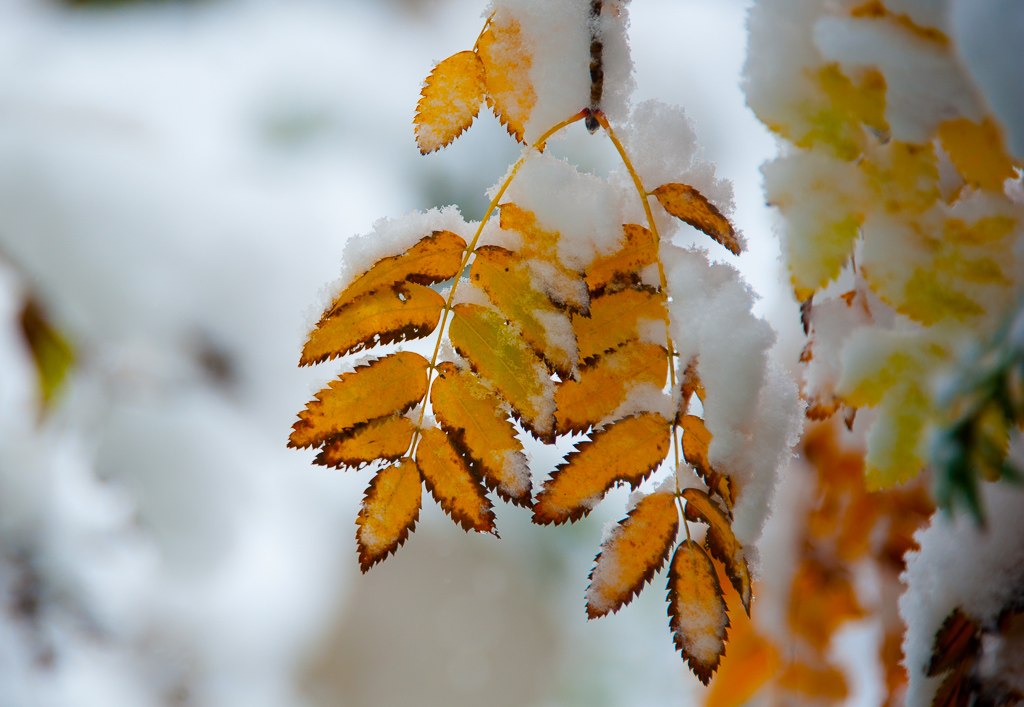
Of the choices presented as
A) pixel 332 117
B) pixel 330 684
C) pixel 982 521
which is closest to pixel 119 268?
pixel 332 117

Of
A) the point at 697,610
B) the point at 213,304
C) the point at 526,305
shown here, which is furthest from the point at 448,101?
the point at 213,304

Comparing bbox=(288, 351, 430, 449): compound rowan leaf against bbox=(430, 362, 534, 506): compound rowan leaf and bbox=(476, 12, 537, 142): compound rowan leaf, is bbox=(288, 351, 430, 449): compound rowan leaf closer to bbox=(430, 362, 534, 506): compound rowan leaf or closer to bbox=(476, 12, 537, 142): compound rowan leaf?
bbox=(430, 362, 534, 506): compound rowan leaf

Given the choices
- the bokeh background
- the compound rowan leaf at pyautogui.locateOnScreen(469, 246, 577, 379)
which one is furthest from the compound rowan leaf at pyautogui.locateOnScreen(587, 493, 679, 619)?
the bokeh background

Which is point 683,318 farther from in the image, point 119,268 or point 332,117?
point 332,117

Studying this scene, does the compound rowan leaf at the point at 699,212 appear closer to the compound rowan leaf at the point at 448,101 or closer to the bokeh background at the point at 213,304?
the bokeh background at the point at 213,304

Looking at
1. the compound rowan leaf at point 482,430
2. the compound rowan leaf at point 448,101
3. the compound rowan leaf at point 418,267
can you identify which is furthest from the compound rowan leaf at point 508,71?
the compound rowan leaf at point 482,430
